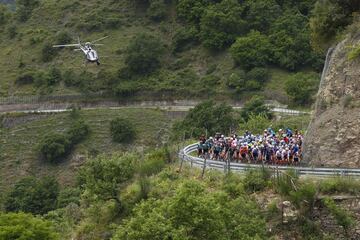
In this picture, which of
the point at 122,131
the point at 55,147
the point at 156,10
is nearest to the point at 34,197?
the point at 55,147

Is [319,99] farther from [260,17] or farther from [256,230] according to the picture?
[260,17]

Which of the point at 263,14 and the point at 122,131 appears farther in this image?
the point at 263,14

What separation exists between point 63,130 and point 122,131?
7.95m

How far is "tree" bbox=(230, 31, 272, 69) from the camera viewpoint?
86.6 meters

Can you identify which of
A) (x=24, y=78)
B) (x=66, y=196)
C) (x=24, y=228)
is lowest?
(x=66, y=196)

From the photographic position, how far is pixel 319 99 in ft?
124

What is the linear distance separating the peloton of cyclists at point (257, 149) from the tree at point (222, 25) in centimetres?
5280

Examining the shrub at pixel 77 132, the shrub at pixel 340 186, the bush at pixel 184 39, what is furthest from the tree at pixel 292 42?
the shrub at pixel 340 186

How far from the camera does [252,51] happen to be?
284ft

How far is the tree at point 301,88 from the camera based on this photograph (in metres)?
76.6

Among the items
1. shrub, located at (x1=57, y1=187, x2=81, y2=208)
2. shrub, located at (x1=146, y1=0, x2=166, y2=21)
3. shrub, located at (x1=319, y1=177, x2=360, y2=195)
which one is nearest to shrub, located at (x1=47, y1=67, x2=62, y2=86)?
shrub, located at (x1=146, y1=0, x2=166, y2=21)

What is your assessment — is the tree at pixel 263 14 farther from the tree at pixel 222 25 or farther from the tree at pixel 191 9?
the tree at pixel 191 9

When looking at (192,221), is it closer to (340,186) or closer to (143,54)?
(340,186)

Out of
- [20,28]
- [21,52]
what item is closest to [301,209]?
[21,52]
